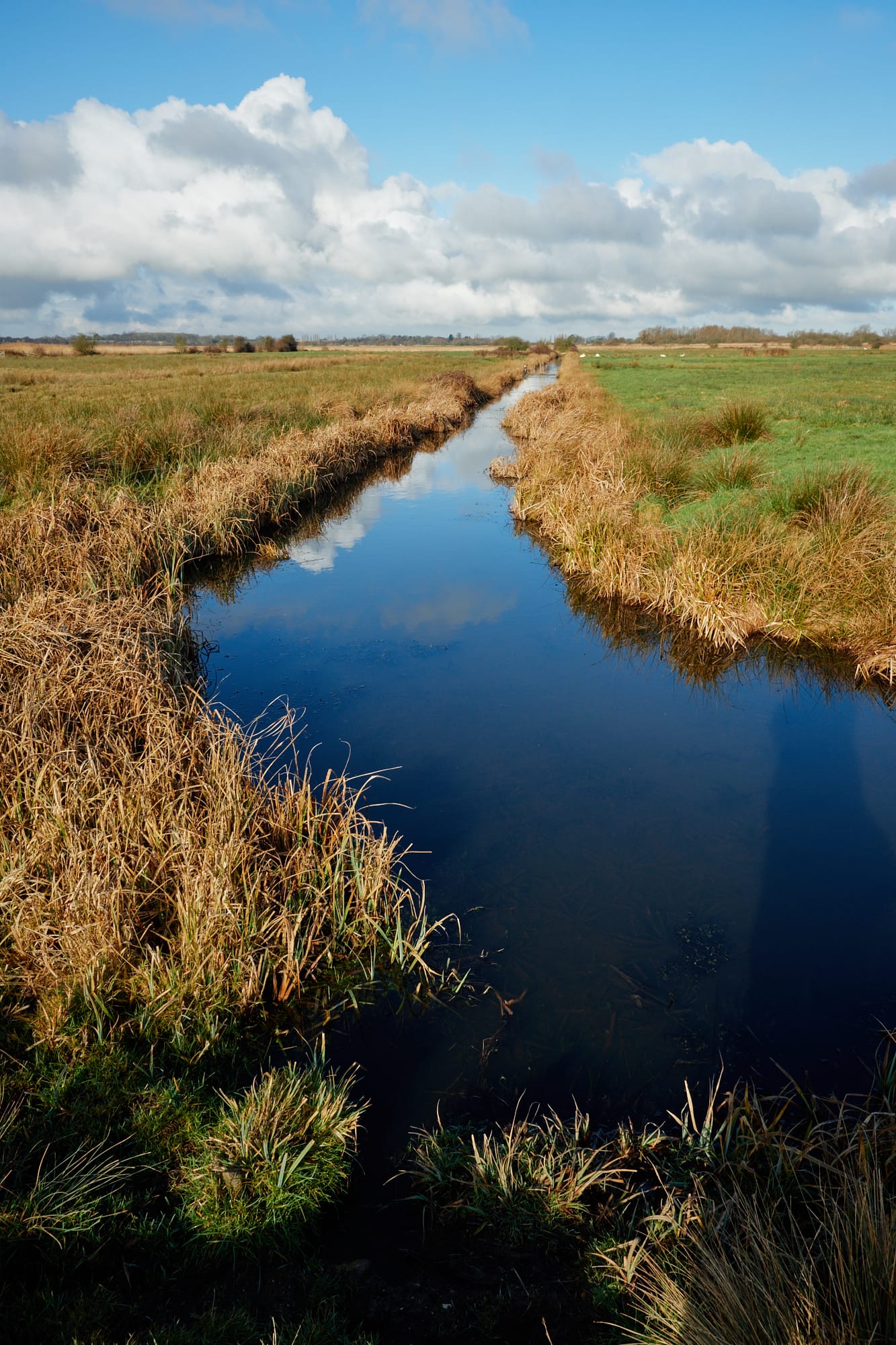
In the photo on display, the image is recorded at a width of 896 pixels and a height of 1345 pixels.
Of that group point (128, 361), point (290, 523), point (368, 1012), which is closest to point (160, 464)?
point (290, 523)

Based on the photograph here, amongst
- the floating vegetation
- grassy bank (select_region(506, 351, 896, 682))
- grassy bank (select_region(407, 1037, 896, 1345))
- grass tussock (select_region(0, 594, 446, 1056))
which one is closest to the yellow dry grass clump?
grass tussock (select_region(0, 594, 446, 1056))

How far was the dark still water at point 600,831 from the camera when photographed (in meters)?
3.94

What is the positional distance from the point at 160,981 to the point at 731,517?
10.2 metres

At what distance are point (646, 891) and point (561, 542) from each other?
9507 millimetres

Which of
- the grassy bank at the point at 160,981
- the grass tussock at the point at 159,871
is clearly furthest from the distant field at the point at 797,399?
the grassy bank at the point at 160,981

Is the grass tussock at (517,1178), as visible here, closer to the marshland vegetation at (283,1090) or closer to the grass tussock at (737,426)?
the marshland vegetation at (283,1090)

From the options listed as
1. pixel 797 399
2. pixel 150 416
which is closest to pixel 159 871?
pixel 150 416

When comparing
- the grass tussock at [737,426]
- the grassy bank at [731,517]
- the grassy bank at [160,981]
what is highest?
the grass tussock at [737,426]

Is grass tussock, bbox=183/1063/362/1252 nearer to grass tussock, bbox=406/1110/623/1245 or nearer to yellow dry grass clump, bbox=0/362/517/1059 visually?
grass tussock, bbox=406/1110/623/1245

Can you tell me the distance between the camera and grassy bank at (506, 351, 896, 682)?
9.23m

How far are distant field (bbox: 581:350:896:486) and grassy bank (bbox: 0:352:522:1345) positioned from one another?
12.6 m

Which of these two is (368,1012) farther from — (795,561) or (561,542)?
(561,542)

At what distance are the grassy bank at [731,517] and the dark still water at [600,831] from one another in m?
0.75

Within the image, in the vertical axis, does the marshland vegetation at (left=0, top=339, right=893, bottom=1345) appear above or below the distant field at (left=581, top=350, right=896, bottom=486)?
below
